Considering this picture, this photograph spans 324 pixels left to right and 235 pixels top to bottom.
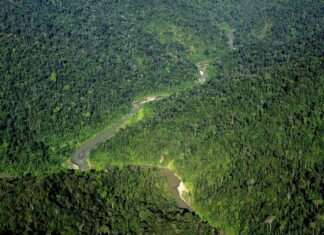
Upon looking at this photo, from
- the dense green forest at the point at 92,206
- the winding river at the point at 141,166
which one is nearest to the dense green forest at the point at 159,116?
the dense green forest at the point at 92,206

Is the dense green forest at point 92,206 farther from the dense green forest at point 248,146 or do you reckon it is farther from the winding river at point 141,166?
the dense green forest at point 248,146

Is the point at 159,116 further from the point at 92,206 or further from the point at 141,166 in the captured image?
the point at 92,206

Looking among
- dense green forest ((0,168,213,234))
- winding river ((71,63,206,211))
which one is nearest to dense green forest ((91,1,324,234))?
winding river ((71,63,206,211))

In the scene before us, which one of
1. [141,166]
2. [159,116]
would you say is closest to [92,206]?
[141,166]

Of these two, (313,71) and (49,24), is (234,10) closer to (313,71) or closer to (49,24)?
(49,24)

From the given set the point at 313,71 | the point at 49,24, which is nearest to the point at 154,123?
the point at 313,71

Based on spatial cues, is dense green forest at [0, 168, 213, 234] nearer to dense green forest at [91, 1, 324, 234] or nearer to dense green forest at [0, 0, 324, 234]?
dense green forest at [0, 0, 324, 234]
